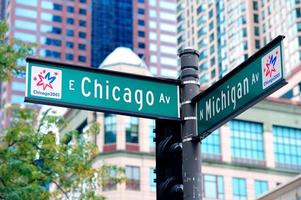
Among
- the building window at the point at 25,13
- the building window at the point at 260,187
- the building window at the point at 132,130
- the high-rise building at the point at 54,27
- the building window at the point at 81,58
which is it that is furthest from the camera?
the building window at the point at 81,58

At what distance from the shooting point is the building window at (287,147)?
63.9 meters

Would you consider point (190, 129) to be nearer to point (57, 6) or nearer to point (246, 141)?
point (246, 141)

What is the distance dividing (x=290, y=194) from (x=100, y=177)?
15.4 meters

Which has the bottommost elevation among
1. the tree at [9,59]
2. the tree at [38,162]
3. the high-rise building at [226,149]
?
the tree at [38,162]

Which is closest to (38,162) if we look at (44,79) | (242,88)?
(44,79)

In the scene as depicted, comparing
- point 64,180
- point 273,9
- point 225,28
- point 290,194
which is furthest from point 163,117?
point 225,28

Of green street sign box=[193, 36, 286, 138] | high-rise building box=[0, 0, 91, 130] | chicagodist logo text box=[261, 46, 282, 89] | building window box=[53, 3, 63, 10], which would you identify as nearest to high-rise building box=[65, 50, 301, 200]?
green street sign box=[193, 36, 286, 138]

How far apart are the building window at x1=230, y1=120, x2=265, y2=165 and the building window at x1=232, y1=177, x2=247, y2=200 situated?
71.5 inches

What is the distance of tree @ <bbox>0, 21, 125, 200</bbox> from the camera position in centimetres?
1703

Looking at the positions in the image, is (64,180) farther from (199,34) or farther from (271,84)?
(199,34)

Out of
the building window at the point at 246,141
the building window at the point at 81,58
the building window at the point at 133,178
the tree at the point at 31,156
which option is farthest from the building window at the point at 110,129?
the building window at the point at 81,58

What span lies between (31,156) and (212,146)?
150 feet

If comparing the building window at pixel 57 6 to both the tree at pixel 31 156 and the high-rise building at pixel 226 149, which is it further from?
the tree at pixel 31 156

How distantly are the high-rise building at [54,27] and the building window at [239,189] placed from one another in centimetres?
8323
